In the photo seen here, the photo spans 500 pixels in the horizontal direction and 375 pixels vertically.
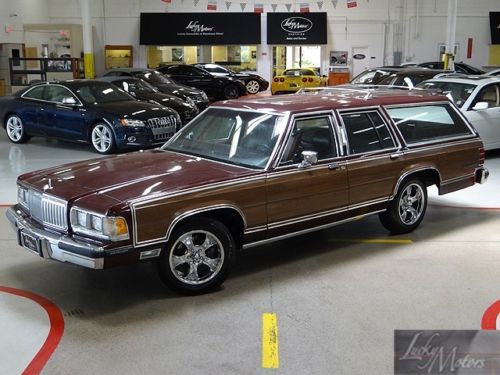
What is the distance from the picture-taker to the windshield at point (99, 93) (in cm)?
1165

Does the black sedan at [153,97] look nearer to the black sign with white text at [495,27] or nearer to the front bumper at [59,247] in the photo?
the front bumper at [59,247]

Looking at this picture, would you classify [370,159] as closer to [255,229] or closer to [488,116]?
[255,229]

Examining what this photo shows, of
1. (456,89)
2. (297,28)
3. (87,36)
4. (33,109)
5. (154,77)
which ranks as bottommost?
(33,109)

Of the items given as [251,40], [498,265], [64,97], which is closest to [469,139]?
[498,265]

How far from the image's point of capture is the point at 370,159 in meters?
5.70

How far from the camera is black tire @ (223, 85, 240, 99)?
72.4 ft

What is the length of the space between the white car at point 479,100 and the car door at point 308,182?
18.6ft

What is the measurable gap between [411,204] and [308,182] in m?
1.72

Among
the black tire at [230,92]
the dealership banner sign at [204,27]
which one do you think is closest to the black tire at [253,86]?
the black tire at [230,92]

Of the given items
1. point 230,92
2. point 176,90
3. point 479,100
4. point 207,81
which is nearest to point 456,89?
point 479,100

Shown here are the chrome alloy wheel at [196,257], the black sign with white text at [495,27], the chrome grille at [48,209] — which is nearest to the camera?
the chrome grille at [48,209]

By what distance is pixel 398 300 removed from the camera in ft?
15.4

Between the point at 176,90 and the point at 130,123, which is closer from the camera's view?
the point at 130,123

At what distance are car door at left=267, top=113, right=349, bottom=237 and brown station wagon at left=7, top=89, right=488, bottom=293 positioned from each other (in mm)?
10
